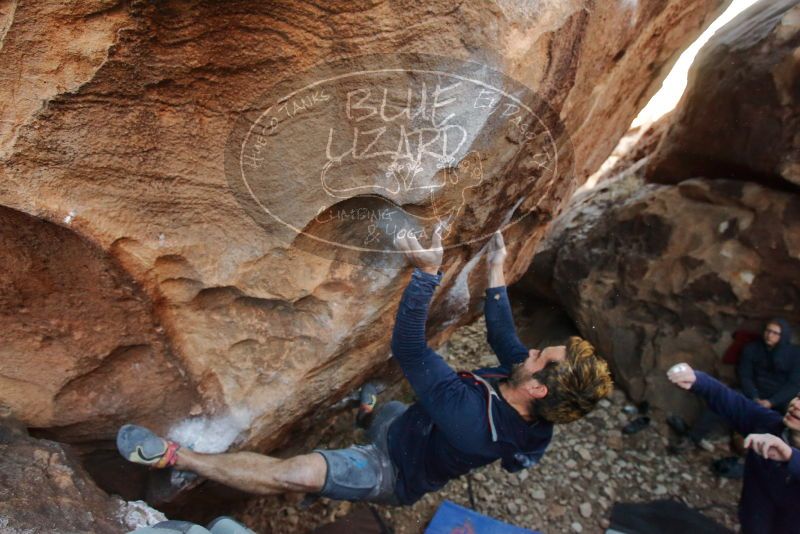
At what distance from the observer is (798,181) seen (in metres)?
2.98

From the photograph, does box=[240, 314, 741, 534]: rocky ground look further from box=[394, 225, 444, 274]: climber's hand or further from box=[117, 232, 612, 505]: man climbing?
box=[394, 225, 444, 274]: climber's hand

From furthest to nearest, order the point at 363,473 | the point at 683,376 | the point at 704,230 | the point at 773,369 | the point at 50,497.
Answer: the point at 704,230, the point at 773,369, the point at 683,376, the point at 363,473, the point at 50,497

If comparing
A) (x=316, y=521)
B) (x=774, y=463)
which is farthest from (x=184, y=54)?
(x=774, y=463)

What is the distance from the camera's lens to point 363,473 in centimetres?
211

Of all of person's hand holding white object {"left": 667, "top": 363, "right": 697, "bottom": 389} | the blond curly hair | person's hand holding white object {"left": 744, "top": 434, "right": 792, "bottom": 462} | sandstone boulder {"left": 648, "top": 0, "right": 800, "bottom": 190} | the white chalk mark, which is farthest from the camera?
sandstone boulder {"left": 648, "top": 0, "right": 800, "bottom": 190}

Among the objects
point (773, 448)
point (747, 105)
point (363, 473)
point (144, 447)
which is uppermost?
point (747, 105)

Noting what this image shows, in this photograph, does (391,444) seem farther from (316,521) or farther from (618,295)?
(618,295)

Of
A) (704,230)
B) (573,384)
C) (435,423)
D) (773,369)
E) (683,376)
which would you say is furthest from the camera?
(704,230)

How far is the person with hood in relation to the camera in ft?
10.1

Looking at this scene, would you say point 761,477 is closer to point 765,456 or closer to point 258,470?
point 765,456

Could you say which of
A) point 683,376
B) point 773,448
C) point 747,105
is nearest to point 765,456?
point 773,448

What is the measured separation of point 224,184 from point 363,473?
1.27m

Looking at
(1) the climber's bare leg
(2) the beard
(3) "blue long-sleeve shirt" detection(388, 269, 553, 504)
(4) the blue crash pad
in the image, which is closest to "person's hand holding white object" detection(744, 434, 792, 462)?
(3) "blue long-sleeve shirt" detection(388, 269, 553, 504)

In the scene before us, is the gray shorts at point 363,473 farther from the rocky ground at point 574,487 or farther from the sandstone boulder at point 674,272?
the sandstone boulder at point 674,272
